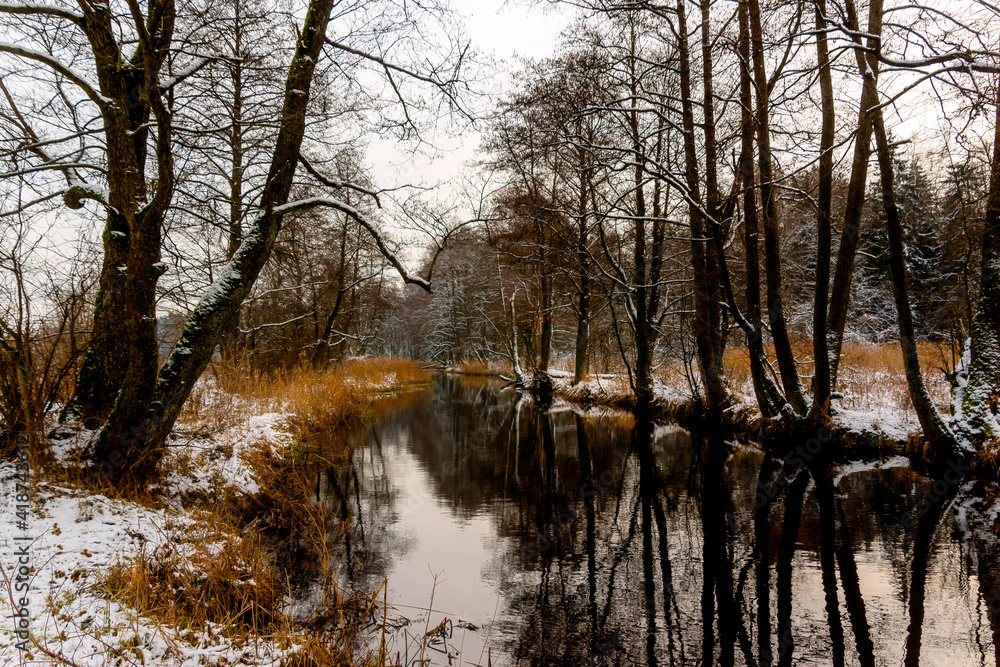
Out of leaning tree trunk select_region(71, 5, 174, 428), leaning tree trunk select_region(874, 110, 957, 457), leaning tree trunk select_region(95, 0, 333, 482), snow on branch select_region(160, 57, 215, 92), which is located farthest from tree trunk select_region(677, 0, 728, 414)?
leaning tree trunk select_region(71, 5, 174, 428)

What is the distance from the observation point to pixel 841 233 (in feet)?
29.1

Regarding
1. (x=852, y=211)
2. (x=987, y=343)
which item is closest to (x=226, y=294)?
(x=852, y=211)

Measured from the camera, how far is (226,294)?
5160 millimetres

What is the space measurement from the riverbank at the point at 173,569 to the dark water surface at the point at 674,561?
624 millimetres

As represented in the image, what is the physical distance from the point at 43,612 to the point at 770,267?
10209 mm

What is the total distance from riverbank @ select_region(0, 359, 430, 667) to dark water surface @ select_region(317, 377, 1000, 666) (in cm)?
62

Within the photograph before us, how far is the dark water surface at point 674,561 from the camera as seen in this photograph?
341 cm

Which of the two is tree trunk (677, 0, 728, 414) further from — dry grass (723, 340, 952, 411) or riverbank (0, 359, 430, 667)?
riverbank (0, 359, 430, 667)

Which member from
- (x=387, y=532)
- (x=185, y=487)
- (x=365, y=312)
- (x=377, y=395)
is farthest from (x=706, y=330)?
(x=365, y=312)

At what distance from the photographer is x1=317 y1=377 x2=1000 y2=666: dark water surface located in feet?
11.2

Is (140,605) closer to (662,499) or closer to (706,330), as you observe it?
(662,499)

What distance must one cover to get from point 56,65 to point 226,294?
92.3 inches

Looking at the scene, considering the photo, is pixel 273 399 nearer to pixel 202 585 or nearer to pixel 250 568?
pixel 250 568

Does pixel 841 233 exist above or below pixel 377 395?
above
